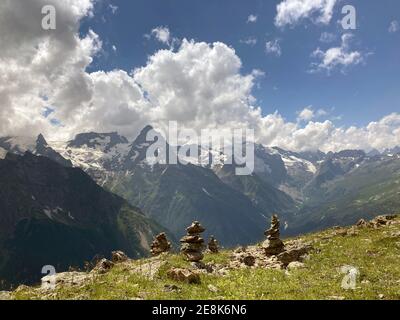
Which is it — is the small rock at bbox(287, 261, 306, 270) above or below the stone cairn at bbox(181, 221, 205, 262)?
below

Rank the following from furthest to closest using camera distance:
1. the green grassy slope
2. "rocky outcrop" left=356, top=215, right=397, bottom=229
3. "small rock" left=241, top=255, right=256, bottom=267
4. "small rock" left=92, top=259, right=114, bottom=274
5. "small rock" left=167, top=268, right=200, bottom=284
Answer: "rocky outcrop" left=356, top=215, right=397, bottom=229
"small rock" left=241, top=255, right=256, bottom=267
"small rock" left=92, top=259, right=114, bottom=274
"small rock" left=167, top=268, right=200, bottom=284
the green grassy slope

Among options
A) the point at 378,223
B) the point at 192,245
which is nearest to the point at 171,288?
the point at 192,245

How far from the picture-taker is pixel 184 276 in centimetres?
2408

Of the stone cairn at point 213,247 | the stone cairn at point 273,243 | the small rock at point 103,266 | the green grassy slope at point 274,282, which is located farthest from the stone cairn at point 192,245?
the stone cairn at point 213,247

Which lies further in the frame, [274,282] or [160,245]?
[160,245]

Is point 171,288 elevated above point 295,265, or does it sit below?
below

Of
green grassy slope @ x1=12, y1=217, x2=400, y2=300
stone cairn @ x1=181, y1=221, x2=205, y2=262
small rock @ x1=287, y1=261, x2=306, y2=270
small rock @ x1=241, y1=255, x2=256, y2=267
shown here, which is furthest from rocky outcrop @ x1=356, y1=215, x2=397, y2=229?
stone cairn @ x1=181, y1=221, x2=205, y2=262

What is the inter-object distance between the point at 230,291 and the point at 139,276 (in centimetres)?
632

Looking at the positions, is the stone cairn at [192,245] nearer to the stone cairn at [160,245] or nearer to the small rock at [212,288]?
the small rock at [212,288]

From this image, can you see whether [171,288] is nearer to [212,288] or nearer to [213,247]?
[212,288]

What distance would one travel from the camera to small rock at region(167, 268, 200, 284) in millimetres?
24044

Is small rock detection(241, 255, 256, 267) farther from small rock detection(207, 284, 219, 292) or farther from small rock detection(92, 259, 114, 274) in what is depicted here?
small rock detection(92, 259, 114, 274)

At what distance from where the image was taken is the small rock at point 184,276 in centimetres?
2404

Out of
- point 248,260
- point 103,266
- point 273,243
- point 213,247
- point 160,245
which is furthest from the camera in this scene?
point 213,247
